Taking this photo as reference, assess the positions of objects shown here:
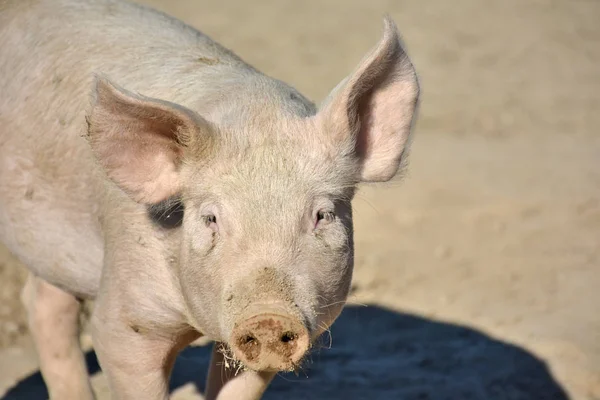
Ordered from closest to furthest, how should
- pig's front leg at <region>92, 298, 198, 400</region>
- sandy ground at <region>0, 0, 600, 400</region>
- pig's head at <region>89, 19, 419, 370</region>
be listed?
pig's head at <region>89, 19, 419, 370</region> < pig's front leg at <region>92, 298, 198, 400</region> < sandy ground at <region>0, 0, 600, 400</region>

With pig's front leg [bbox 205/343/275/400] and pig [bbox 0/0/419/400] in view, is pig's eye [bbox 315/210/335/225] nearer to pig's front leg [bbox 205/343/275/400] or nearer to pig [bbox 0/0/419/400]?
pig [bbox 0/0/419/400]

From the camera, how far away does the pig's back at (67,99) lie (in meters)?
4.55

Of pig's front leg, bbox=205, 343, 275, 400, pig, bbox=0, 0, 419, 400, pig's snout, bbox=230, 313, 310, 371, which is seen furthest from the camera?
pig's front leg, bbox=205, 343, 275, 400

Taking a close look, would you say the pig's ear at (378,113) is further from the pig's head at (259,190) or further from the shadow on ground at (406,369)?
the shadow on ground at (406,369)

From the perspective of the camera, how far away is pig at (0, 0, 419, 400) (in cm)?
356

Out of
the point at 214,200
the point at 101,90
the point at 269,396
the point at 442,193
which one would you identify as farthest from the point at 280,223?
the point at 442,193

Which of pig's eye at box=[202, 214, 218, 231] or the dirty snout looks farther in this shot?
pig's eye at box=[202, 214, 218, 231]

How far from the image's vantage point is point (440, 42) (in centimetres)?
1431

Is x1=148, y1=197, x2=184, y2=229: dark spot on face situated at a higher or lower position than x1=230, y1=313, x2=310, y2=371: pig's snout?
lower

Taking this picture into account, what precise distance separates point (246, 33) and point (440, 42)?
2.52m

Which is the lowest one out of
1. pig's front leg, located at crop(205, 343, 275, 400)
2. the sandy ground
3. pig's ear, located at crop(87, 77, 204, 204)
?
the sandy ground

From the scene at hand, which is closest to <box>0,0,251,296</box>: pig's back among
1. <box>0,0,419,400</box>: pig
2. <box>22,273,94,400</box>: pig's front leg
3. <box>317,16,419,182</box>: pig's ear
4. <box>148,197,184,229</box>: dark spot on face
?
<box>0,0,419,400</box>: pig

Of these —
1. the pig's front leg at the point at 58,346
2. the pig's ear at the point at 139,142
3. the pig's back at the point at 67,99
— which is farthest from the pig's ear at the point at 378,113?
the pig's front leg at the point at 58,346

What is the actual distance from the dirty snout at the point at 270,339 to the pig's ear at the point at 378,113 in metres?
0.85
